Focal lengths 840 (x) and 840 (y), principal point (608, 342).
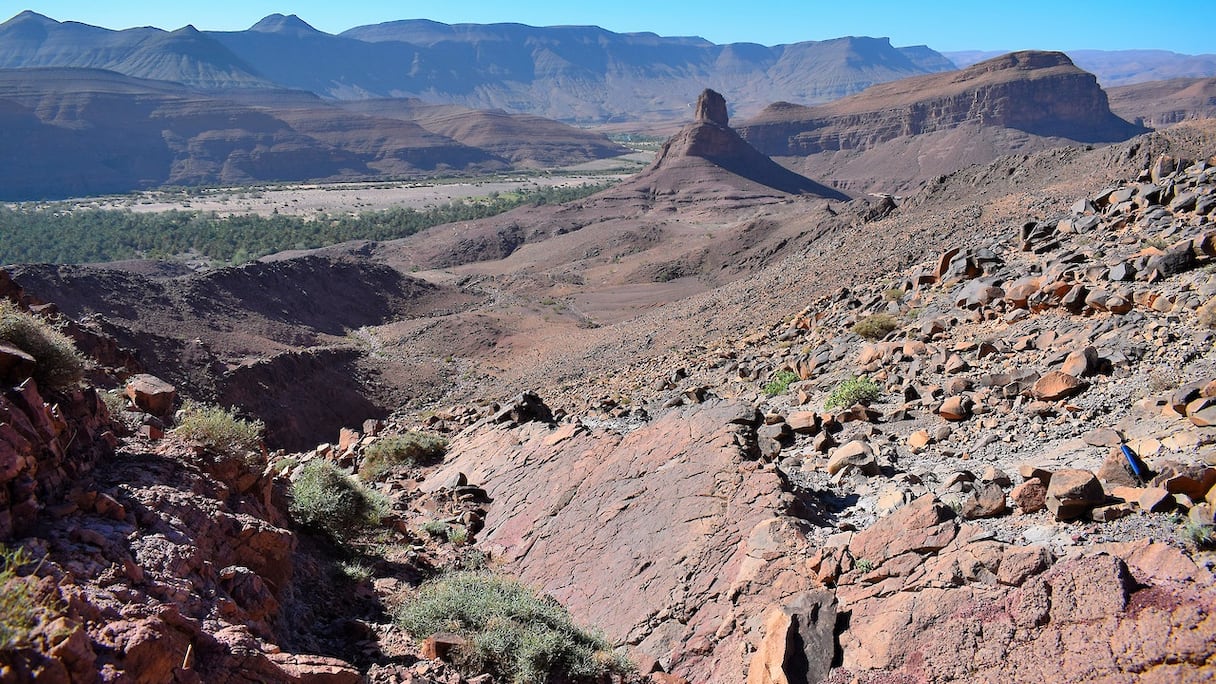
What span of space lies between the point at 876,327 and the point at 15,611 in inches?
497

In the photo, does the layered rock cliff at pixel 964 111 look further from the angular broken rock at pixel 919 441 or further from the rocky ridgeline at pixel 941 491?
the angular broken rock at pixel 919 441

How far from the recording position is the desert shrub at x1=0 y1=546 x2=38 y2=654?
323 centimetres

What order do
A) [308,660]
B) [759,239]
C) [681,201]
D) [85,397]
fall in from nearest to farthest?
[308,660], [85,397], [759,239], [681,201]

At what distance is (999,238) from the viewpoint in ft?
55.7

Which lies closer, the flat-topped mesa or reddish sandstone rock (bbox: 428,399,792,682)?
reddish sandstone rock (bbox: 428,399,792,682)

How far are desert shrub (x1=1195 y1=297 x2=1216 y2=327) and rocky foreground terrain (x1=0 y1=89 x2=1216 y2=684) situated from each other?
0.15 m

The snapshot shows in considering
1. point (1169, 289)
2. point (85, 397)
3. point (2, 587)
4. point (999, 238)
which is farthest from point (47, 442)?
point (999, 238)

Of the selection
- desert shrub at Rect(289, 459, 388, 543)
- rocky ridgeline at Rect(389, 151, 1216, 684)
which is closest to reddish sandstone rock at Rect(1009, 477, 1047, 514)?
rocky ridgeline at Rect(389, 151, 1216, 684)

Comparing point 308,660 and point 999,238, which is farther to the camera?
point 999,238

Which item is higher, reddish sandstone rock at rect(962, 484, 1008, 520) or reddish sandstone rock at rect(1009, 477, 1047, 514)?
reddish sandstone rock at rect(1009, 477, 1047, 514)

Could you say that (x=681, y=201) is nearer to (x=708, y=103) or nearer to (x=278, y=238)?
(x=708, y=103)

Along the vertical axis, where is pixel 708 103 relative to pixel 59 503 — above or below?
above

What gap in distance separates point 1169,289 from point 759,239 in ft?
Result: 106

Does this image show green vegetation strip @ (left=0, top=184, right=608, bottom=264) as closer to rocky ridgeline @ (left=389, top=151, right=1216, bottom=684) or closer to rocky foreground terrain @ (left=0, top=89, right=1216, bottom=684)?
rocky foreground terrain @ (left=0, top=89, right=1216, bottom=684)
